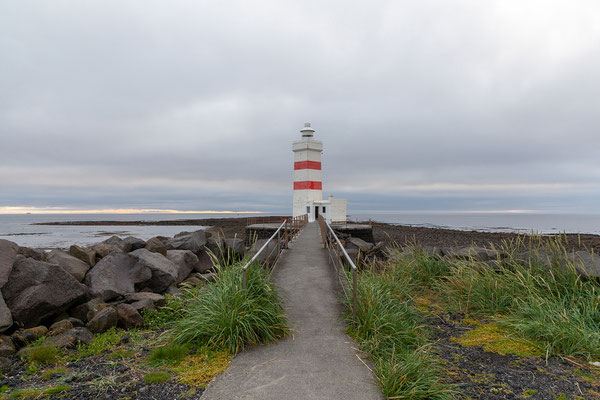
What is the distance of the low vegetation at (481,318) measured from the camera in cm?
411

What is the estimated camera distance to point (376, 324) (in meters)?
5.30

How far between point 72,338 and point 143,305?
171cm

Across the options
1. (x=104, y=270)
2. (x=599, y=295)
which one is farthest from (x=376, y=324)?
(x=104, y=270)

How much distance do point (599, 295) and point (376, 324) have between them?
12.2ft

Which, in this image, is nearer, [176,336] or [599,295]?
[176,336]

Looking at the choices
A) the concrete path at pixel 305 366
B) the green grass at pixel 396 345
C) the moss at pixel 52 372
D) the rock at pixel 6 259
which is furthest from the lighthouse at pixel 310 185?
the moss at pixel 52 372

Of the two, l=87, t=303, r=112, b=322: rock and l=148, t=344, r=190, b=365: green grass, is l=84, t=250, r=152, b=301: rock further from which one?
l=148, t=344, r=190, b=365: green grass

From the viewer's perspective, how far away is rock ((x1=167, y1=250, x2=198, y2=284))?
10738 millimetres

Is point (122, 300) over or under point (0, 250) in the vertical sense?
under

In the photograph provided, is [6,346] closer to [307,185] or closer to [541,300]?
[541,300]

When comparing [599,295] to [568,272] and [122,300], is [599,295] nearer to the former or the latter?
[568,272]

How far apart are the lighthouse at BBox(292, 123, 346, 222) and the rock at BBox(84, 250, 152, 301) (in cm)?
1961

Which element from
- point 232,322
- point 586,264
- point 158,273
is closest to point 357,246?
point 158,273

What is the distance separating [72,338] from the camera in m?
5.64
